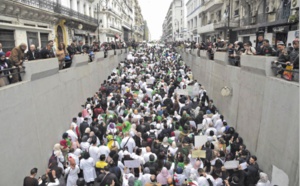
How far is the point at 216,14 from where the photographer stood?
38.9 metres

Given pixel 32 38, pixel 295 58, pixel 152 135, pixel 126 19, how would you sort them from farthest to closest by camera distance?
pixel 126 19
pixel 32 38
pixel 152 135
pixel 295 58

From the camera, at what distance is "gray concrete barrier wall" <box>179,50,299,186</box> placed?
6580 mm

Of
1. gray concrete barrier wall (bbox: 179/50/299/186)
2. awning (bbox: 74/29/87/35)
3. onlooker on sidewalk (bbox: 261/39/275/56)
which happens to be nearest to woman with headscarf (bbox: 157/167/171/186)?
gray concrete barrier wall (bbox: 179/50/299/186)

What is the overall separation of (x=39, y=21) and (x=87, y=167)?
50.6 ft

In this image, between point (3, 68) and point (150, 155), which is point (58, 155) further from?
point (3, 68)

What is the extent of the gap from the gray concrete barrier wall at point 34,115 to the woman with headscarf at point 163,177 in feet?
12.5

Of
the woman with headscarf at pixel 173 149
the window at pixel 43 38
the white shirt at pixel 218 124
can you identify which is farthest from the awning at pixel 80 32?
the woman with headscarf at pixel 173 149

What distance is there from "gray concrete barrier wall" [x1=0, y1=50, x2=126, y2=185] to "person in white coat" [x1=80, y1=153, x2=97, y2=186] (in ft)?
5.88

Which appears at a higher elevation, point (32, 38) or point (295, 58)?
point (32, 38)

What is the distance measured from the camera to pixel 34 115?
Result: 28.0 ft

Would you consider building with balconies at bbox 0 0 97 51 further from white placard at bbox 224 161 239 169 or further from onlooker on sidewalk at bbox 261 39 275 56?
white placard at bbox 224 161 239 169

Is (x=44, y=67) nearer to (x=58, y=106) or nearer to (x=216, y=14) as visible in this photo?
(x=58, y=106)

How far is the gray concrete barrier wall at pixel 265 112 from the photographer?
6.58 meters

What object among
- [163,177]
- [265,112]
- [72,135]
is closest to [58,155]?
[72,135]
